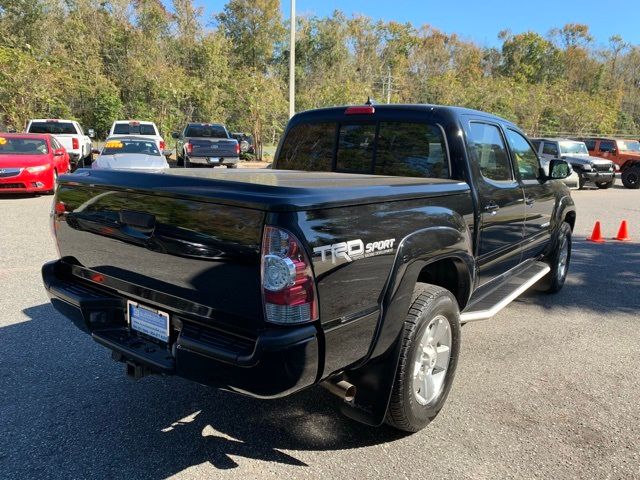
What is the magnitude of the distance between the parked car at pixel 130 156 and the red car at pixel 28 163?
1.00 meters

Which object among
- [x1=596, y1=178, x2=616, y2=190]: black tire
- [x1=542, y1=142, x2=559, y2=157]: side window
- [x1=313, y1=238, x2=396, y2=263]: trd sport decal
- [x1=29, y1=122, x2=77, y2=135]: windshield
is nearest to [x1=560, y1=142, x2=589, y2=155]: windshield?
[x1=542, y1=142, x2=559, y2=157]: side window

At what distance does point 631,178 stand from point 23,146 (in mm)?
21964

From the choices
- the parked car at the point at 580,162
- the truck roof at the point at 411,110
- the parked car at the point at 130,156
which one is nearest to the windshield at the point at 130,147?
the parked car at the point at 130,156

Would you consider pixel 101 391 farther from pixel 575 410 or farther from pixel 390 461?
pixel 575 410

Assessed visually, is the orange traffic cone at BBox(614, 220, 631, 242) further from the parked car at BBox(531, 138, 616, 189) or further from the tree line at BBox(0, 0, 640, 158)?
the tree line at BBox(0, 0, 640, 158)

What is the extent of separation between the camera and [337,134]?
4.14m

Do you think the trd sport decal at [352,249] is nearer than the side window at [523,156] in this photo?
Yes

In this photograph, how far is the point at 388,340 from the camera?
2553mm

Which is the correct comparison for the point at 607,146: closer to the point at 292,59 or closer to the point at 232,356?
the point at 292,59

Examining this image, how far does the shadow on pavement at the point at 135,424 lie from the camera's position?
2658 millimetres

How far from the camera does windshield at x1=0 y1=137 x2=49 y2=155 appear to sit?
39.5ft

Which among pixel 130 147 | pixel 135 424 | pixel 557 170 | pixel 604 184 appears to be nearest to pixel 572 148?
pixel 604 184

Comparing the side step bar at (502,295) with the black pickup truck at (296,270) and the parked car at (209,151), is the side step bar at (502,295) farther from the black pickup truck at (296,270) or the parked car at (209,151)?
the parked car at (209,151)

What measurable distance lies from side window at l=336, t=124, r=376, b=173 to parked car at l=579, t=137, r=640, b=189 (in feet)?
69.0
